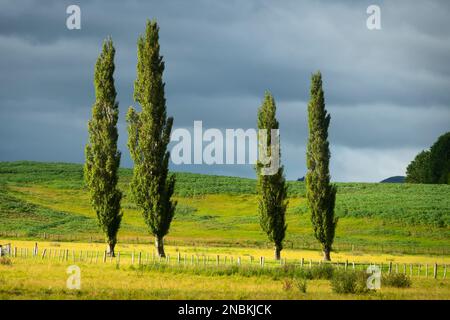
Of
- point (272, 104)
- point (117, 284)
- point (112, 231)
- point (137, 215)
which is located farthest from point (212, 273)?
point (137, 215)

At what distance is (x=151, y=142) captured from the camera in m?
60.5

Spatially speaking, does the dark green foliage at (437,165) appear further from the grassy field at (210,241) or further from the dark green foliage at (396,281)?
the dark green foliage at (396,281)

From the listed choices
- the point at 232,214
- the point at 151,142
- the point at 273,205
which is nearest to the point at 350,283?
the point at 273,205

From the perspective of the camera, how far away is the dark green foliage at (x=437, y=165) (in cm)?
17288

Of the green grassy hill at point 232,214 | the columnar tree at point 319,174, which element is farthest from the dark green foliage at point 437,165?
the columnar tree at point 319,174

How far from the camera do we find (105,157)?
62.3m

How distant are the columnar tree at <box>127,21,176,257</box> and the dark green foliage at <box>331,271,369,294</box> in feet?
87.0

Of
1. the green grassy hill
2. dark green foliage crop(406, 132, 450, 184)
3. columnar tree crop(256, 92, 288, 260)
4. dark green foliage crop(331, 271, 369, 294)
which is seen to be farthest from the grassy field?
dark green foliage crop(406, 132, 450, 184)

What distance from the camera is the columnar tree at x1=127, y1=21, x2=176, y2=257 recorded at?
195ft

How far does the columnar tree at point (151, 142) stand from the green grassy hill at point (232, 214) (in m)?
23.9

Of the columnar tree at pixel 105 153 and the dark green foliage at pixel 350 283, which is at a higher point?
the columnar tree at pixel 105 153

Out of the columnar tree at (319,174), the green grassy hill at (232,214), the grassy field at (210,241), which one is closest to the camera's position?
the grassy field at (210,241)

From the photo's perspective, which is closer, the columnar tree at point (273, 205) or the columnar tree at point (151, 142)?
the columnar tree at point (151, 142)

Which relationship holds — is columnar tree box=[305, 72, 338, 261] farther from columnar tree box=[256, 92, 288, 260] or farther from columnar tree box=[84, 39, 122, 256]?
columnar tree box=[84, 39, 122, 256]
